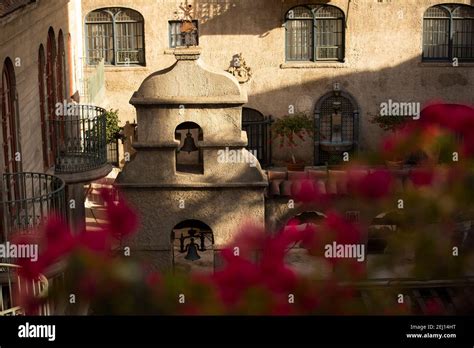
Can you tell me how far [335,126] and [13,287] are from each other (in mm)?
19838

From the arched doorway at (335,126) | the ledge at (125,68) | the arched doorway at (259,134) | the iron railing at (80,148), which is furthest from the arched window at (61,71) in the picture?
the arched doorway at (335,126)

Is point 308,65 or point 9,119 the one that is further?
point 308,65

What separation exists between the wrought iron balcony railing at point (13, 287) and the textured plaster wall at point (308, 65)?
17.8 m

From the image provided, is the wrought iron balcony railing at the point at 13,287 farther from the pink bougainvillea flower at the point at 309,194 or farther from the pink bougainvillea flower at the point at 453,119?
the pink bougainvillea flower at the point at 453,119

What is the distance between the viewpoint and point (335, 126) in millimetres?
29344

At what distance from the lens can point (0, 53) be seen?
13477mm

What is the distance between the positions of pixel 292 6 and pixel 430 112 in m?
22.1

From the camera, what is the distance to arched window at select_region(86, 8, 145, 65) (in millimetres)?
28188

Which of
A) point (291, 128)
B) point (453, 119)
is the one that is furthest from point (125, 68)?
point (453, 119)

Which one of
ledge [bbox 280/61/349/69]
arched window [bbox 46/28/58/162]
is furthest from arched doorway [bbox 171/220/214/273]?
ledge [bbox 280/61/349/69]

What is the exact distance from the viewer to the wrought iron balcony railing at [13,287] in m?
8.02

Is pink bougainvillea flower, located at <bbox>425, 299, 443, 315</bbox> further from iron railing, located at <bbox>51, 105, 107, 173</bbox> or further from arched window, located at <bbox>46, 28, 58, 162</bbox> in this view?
arched window, located at <bbox>46, 28, 58, 162</bbox>

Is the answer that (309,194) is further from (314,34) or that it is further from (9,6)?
(314,34)

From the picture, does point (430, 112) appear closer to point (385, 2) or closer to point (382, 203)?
point (382, 203)
